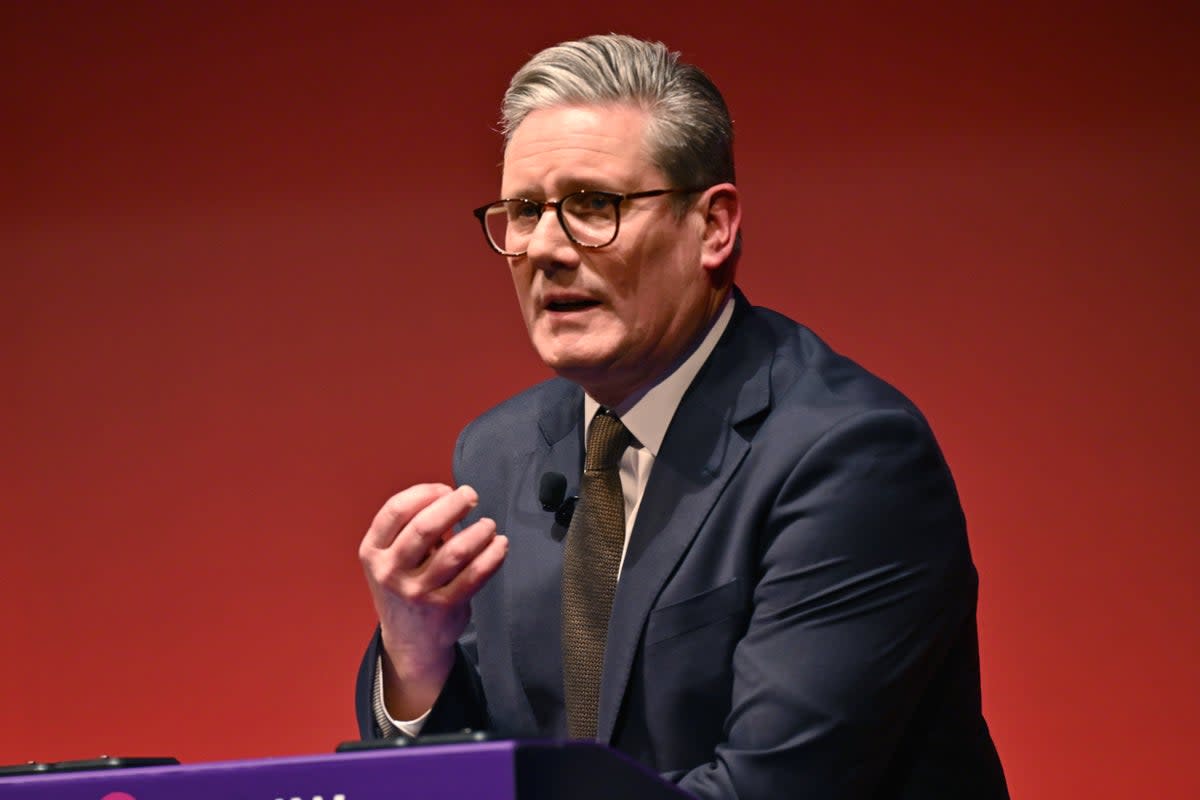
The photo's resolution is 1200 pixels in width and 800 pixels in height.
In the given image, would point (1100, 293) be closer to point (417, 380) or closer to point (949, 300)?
point (949, 300)

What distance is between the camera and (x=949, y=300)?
8.91 feet

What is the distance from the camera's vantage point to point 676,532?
170 centimetres

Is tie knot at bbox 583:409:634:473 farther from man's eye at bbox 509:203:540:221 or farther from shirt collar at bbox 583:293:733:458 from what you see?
man's eye at bbox 509:203:540:221

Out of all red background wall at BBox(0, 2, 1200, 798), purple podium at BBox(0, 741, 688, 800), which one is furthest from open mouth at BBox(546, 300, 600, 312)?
red background wall at BBox(0, 2, 1200, 798)

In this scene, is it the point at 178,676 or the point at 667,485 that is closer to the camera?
the point at 667,485

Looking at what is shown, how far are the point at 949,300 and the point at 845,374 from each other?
3.31ft

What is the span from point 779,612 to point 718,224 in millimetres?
563

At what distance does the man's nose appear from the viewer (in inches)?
70.6

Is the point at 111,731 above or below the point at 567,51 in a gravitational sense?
below

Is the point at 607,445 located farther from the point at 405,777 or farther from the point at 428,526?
the point at 405,777

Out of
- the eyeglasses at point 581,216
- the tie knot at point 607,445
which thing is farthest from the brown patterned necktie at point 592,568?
the eyeglasses at point 581,216

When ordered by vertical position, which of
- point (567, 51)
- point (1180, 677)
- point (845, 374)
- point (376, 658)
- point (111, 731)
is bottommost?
point (111, 731)

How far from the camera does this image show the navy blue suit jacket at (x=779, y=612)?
151 centimetres

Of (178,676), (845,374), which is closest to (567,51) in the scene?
(845,374)
